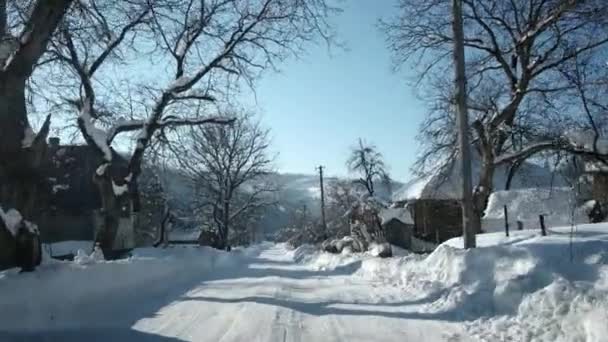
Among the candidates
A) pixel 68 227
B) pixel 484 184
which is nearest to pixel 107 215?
pixel 484 184

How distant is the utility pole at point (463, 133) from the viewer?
41.1ft

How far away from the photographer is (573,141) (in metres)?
19.5

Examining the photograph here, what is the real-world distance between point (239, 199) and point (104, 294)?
47344 millimetres

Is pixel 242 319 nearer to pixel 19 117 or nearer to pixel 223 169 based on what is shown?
A: pixel 19 117

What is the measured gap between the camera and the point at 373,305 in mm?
10094

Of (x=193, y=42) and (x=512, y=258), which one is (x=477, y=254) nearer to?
(x=512, y=258)

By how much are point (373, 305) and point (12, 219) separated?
6510 mm

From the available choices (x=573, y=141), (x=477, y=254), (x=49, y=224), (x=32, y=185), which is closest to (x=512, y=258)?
(x=477, y=254)

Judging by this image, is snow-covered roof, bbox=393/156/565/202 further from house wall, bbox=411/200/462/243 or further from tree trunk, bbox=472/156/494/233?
tree trunk, bbox=472/156/494/233

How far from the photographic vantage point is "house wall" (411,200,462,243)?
3675 centimetres

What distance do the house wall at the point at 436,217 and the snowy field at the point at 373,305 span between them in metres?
24.2

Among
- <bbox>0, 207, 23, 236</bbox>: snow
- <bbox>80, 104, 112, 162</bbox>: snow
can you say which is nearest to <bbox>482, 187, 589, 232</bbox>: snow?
<bbox>80, 104, 112, 162</bbox>: snow

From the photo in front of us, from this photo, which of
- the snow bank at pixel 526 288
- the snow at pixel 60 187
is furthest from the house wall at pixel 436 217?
the snow bank at pixel 526 288

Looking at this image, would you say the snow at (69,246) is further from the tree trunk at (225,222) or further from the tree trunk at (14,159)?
the tree trunk at (14,159)
